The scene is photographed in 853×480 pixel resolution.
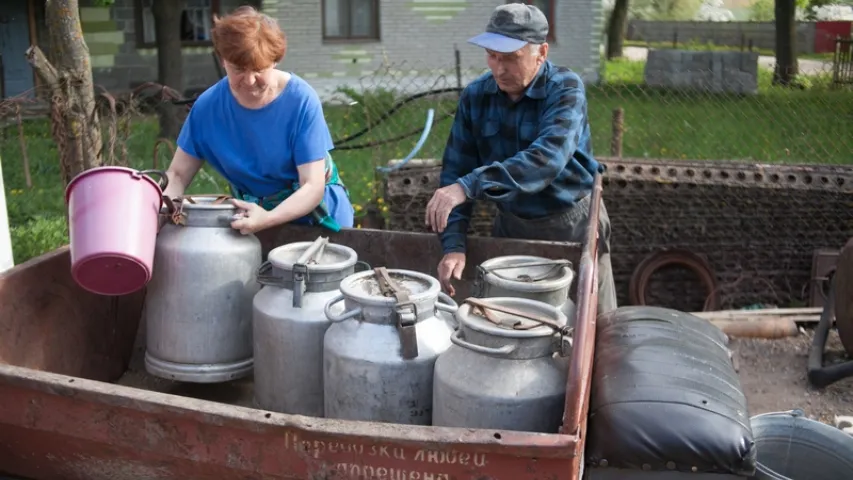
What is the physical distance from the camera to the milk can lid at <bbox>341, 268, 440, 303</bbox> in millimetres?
2569

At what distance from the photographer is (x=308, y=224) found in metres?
3.72

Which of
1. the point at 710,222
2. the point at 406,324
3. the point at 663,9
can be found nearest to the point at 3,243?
the point at 406,324

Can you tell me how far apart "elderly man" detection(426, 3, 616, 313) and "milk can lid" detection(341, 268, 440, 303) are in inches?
A: 10.3

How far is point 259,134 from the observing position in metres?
3.37

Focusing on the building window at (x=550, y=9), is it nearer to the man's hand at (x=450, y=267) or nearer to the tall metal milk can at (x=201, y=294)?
the man's hand at (x=450, y=267)

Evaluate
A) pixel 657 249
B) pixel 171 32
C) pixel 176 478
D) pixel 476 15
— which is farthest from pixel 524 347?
pixel 476 15

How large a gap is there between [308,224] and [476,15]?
48.9ft

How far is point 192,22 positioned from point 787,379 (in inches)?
580

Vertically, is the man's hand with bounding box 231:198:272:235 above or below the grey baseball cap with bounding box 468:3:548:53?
below

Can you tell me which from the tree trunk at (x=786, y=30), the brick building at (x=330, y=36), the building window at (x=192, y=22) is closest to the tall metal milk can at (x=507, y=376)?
the brick building at (x=330, y=36)

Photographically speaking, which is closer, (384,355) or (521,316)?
(521,316)

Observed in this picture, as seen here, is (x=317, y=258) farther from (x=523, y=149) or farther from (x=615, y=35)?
(x=615, y=35)

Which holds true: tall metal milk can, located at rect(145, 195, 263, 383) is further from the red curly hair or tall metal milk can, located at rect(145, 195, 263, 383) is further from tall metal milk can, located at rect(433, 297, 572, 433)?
tall metal milk can, located at rect(433, 297, 572, 433)

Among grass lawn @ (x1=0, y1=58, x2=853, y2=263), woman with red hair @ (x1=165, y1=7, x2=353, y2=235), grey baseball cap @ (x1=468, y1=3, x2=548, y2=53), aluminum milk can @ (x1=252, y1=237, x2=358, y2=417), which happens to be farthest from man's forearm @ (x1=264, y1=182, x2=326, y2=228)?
grass lawn @ (x1=0, y1=58, x2=853, y2=263)
